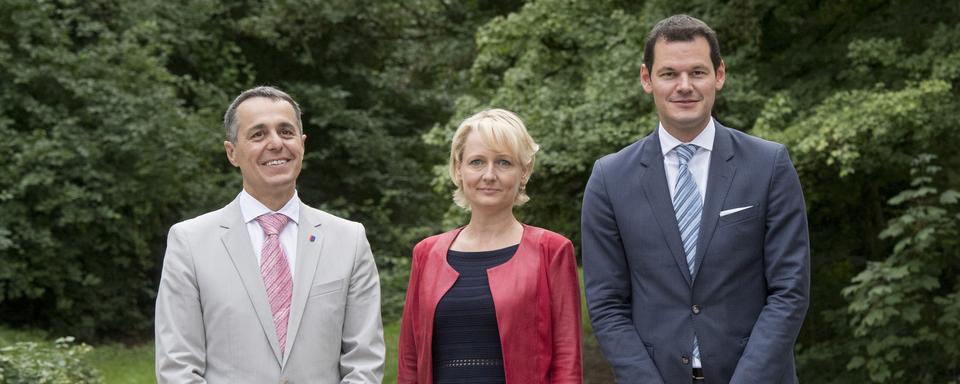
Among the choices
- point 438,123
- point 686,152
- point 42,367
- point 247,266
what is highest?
point 438,123

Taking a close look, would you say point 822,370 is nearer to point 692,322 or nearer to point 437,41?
point 437,41

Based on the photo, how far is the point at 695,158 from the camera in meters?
3.94

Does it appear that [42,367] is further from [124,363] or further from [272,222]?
[272,222]

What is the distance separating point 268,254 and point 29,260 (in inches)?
418

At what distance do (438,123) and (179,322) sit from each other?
347 inches

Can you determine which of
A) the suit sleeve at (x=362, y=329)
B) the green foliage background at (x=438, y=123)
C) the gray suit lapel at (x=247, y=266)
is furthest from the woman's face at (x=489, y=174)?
the green foliage background at (x=438, y=123)

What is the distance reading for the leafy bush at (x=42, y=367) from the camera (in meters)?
8.35

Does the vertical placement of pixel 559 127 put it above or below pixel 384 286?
above

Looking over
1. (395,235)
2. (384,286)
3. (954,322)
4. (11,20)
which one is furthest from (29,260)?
(954,322)

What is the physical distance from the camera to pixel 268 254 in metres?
3.96

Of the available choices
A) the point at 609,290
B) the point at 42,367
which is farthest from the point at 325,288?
the point at 42,367

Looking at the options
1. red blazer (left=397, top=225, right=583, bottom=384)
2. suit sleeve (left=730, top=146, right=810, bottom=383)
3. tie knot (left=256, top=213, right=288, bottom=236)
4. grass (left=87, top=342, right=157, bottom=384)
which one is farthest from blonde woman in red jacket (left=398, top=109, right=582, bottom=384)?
grass (left=87, top=342, right=157, bottom=384)

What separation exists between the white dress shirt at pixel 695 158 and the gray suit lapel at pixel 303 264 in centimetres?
118

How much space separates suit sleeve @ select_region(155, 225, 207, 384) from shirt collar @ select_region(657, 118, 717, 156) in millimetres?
1589
